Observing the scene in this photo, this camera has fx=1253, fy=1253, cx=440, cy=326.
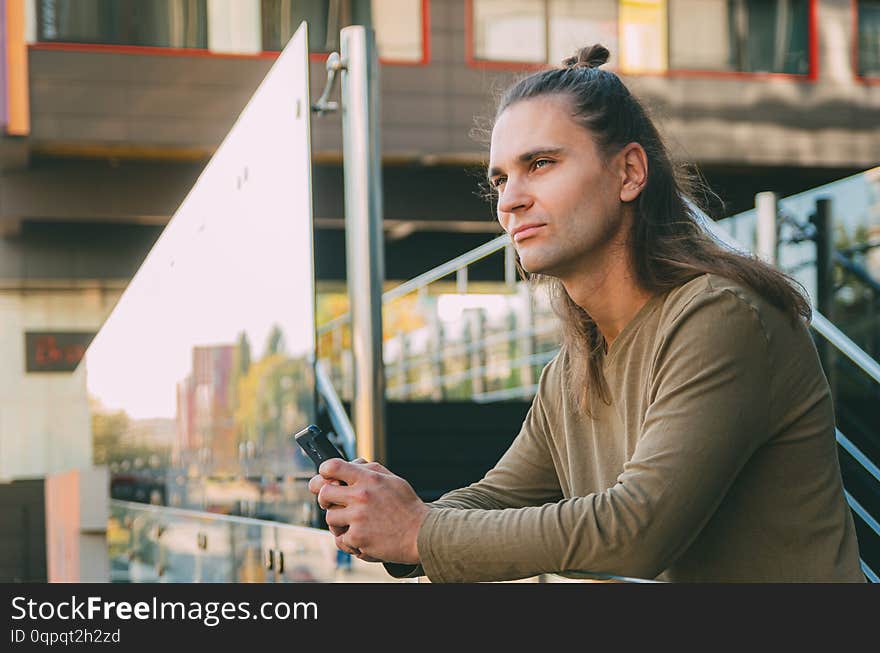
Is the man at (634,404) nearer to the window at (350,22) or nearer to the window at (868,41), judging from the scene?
the window at (350,22)

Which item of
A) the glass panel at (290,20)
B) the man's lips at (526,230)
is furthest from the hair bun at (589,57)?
the glass panel at (290,20)

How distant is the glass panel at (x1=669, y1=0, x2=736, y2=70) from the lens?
15.8 m

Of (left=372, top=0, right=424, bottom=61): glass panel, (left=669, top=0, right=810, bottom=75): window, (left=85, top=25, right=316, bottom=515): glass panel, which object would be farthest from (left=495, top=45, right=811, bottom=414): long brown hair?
(left=669, top=0, right=810, bottom=75): window

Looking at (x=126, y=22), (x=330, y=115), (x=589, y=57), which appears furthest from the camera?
(x=126, y=22)

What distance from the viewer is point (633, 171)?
71.0 inches

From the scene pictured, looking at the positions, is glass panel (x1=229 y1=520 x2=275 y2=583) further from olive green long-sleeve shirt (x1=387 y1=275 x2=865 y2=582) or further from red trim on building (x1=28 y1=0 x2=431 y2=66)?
red trim on building (x1=28 y1=0 x2=431 y2=66)

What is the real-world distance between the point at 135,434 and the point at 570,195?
18.1ft

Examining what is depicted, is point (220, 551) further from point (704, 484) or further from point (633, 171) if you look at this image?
point (704, 484)

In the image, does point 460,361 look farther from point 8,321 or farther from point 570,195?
point 8,321

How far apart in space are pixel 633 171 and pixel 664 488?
1.79 ft

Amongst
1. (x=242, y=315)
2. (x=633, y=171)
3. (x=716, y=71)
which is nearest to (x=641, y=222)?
(x=633, y=171)

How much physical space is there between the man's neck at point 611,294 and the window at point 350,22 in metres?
13.2

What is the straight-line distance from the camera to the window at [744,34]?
1591cm

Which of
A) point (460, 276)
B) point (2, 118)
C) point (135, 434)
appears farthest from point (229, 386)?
point (2, 118)
